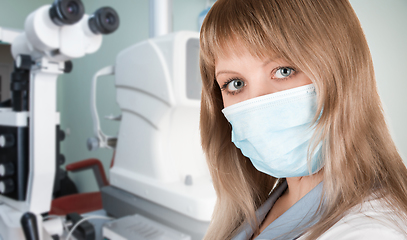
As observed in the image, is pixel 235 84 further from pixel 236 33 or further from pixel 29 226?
pixel 29 226

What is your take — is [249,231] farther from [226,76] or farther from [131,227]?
[131,227]

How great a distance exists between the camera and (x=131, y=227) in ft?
3.47

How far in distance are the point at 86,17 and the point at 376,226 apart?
4.17 feet

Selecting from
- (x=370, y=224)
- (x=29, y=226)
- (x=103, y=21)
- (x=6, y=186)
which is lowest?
(x=29, y=226)

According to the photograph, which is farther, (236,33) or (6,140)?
(6,140)

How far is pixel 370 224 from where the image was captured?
34cm

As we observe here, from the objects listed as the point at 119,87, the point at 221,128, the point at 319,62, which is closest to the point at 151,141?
the point at 119,87

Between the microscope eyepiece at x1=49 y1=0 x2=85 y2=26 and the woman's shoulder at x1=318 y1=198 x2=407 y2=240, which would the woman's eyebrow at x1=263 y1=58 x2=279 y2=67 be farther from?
the microscope eyepiece at x1=49 y1=0 x2=85 y2=26

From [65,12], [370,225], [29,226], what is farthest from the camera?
[29,226]

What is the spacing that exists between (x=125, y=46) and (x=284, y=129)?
2.27m

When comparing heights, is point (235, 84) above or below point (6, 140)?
above

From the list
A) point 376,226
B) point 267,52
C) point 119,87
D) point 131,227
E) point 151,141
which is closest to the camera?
point 376,226

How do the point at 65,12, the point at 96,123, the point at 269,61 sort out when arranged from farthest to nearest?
the point at 96,123
the point at 65,12
the point at 269,61

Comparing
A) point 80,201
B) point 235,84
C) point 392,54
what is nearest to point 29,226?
point 80,201
